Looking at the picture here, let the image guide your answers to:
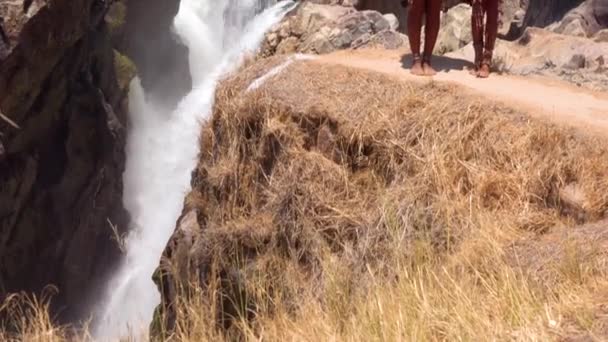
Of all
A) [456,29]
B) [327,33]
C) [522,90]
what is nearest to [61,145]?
[456,29]

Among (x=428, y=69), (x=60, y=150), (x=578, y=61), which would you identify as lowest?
(x=60, y=150)

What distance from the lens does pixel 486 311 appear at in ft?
10.4

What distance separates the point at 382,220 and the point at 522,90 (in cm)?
220

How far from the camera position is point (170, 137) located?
2195cm

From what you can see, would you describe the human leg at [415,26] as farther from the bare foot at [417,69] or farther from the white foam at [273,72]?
the white foam at [273,72]

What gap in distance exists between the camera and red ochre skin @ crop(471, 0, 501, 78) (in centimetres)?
720

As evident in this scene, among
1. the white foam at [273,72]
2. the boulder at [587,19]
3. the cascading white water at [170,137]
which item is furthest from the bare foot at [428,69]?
the boulder at [587,19]

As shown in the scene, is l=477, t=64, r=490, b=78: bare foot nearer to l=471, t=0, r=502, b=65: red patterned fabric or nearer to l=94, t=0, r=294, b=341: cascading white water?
l=471, t=0, r=502, b=65: red patterned fabric

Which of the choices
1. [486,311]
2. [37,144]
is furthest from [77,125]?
[486,311]

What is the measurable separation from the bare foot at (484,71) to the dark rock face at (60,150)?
8.60 metres

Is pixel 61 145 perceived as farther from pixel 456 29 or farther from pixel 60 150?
pixel 456 29

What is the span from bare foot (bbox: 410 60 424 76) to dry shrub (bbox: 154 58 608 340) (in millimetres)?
483

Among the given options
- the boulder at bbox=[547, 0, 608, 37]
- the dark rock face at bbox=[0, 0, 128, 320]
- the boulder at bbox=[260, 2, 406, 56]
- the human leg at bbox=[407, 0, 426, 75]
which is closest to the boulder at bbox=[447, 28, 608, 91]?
the boulder at bbox=[260, 2, 406, 56]

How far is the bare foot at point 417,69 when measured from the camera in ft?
22.7
